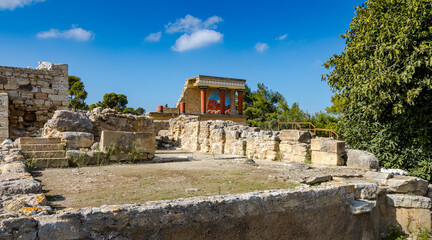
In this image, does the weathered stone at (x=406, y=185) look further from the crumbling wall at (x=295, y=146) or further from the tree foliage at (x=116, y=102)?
the tree foliage at (x=116, y=102)

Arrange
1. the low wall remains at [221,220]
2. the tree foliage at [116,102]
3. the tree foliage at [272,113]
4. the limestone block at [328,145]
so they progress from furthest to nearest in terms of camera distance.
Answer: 1. the tree foliage at [116,102]
2. the tree foliage at [272,113]
3. the limestone block at [328,145]
4. the low wall remains at [221,220]

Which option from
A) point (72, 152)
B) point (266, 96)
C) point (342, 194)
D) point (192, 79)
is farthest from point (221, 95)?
point (342, 194)

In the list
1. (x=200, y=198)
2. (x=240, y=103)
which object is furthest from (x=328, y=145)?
(x=240, y=103)

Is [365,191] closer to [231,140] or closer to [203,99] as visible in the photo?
[231,140]

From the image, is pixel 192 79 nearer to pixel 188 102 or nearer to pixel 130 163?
pixel 188 102

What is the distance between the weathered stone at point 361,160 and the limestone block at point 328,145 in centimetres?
25

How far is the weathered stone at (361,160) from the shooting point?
21.1ft

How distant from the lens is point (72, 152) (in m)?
6.28

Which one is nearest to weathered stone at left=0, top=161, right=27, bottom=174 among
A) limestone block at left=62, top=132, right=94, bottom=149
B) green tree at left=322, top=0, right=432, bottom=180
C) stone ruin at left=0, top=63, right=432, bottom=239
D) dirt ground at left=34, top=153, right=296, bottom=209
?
stone ruin at left=0, top=63, right=432, bottom=239

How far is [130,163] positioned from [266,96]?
1105 inches

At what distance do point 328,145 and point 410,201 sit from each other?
7.96 ft

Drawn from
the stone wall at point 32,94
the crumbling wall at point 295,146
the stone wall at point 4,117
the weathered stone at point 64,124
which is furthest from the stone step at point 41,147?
the crumbling wall at point 295,146

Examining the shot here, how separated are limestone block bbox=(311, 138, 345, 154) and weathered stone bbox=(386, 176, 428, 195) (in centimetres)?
178

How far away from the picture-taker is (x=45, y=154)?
613 cm
